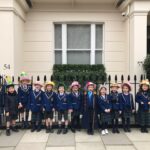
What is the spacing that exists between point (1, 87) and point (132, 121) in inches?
135

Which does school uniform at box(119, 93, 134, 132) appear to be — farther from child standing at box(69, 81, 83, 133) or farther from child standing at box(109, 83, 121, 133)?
child standing at box(69, 81, 83, 133)

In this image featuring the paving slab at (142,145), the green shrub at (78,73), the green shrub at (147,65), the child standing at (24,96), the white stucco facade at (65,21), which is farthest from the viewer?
the white stucco facade at (65,21)

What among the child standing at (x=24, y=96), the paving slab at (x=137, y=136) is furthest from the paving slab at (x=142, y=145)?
the child standing at (x=24, y=96)

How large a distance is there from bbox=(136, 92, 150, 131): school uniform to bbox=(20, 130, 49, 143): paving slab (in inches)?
89.5

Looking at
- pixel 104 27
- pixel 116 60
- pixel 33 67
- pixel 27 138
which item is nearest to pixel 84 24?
pixel 104 27

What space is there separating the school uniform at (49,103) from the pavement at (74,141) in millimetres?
449

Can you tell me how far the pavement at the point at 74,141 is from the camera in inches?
233

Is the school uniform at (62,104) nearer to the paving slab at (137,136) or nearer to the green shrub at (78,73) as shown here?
the paving slab at (137,136)

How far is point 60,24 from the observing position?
11.2 meters

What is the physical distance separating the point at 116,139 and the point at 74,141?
935 mm

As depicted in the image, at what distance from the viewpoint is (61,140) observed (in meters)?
6.35

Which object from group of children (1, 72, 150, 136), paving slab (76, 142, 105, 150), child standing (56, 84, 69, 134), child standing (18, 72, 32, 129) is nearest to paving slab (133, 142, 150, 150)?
paving slab (76, 142, 105, 150)

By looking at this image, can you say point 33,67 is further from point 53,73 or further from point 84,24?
point 84,24

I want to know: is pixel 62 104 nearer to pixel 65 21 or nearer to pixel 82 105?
pixel 82 105
